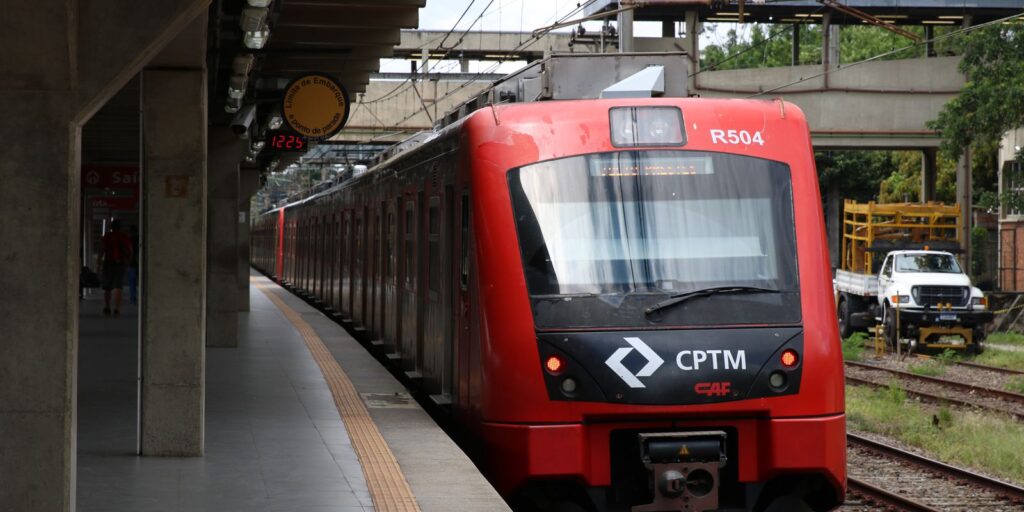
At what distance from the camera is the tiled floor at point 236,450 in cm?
800

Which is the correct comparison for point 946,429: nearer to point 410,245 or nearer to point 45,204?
point 410,245

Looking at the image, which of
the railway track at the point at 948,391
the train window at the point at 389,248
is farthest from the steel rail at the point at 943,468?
the train window at the point at 389,248

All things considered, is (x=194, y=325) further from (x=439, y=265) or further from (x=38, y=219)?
(x=38, y=219)

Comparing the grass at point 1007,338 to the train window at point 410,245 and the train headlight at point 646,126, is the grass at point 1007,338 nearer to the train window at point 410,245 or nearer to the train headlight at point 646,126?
the train window at point 410,245

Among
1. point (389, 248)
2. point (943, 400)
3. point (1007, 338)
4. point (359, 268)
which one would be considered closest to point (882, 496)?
point (389, 248)

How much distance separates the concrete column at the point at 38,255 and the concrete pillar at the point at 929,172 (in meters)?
34.0

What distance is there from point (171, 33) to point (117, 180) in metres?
19.1

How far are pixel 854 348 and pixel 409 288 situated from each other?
1629 centimetres

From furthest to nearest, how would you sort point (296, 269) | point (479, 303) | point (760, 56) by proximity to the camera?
point (760, 56), point (296, 269), point (479, 303)

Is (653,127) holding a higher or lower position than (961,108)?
lower

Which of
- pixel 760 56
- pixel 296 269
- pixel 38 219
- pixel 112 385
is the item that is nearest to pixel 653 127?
pixel 38 219

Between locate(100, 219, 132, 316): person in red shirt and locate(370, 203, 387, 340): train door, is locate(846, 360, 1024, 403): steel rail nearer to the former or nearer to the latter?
locate(370, 203, 387, 340): train door

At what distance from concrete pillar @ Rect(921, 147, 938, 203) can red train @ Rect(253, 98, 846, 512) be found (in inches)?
1202

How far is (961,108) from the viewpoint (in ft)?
99.7
